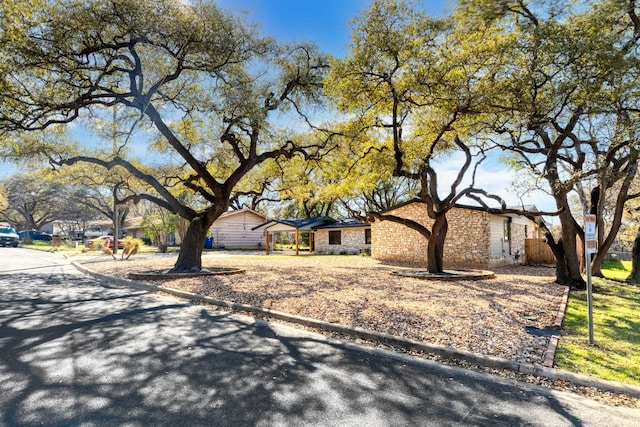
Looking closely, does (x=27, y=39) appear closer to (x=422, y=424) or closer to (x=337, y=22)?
(x=337, y=22)

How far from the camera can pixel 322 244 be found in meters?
29.4

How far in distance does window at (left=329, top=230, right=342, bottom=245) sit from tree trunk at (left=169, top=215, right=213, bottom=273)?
55.5 ft

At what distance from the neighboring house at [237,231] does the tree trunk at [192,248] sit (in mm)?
22311

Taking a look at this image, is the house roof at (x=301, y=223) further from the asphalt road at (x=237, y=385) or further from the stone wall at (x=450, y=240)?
the asphalt road at (x=237, y=385)

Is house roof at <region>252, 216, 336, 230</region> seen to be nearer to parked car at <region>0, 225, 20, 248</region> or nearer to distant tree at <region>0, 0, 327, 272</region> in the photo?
distant tree at <region>0, 0, 327, 272</region>

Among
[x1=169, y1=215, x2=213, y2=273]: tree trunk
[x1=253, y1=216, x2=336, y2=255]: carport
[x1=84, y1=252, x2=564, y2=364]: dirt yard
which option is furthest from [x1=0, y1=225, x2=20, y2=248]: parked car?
[x1=84, y1=252, x2=564, y2=364]: dirt yard

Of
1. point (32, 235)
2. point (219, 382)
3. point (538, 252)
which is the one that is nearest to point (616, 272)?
point (538, 252)

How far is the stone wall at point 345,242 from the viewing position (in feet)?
89.2

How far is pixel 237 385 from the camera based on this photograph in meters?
3.46

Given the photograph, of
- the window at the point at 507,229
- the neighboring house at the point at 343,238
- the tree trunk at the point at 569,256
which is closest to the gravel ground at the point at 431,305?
the tree trunk at the point at 569,256

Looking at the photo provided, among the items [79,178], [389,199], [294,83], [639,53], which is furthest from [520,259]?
[79,178]

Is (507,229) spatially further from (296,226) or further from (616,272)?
(296,226)

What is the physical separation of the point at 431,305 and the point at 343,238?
21.1 m

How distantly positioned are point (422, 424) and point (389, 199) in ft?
115
